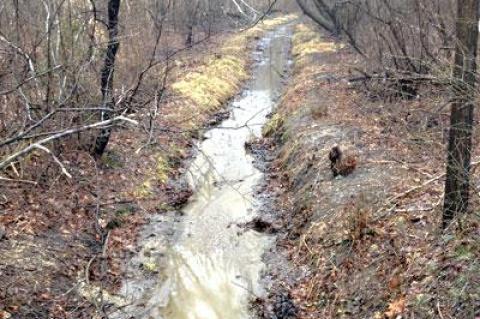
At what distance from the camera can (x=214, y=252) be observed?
1019 cm

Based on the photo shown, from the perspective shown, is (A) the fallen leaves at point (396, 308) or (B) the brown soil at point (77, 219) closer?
(A) the fallen leaves at point (396, 308)

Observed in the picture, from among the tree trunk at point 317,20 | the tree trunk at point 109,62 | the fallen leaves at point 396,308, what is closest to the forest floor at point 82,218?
the tree trunk at point 109,62

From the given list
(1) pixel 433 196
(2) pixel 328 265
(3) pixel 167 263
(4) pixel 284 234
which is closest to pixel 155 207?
(3) pixel 167 263

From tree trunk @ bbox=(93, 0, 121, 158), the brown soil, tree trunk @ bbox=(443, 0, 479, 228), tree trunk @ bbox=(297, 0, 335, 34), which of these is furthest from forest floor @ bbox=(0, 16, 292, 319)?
tree trunk @ bbox=(297, 0, 335, 34)

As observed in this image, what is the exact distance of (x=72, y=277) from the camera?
8414mm

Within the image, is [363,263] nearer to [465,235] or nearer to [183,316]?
[465,235]

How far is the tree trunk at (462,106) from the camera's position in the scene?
5980 millimetres

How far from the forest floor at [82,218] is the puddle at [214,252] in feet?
1.95

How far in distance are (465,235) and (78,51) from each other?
9.23 m

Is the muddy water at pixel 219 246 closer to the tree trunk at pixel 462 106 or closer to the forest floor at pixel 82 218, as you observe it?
the forest floor at pixel 82 218

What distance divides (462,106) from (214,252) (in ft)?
19.2

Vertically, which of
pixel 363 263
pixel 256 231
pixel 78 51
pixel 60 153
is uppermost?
pixel 78 51

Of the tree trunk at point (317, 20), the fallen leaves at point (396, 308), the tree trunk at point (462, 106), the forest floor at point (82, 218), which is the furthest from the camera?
the tree trunk at point (317, 20)

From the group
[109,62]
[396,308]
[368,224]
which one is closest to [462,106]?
[396,308]
